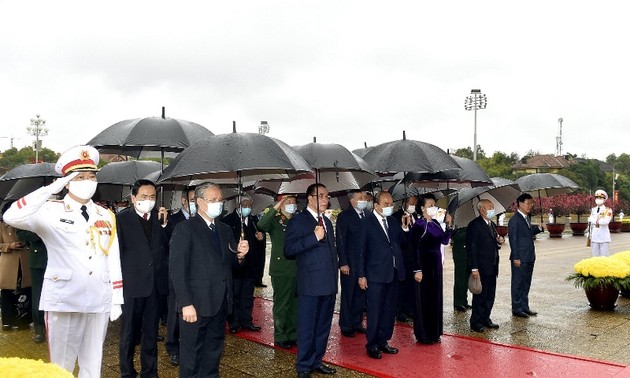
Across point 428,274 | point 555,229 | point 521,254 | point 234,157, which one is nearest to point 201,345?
point 234,157

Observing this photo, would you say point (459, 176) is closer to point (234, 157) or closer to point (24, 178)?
point (234, 157)

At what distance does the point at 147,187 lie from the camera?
511cm

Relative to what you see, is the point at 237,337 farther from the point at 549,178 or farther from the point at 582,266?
the point at 549,178

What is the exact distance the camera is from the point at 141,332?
510cm

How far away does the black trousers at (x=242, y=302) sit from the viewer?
722 centimetres

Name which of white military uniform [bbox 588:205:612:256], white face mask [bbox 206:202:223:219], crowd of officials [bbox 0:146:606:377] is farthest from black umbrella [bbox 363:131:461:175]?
white military uniform [bbox 588:205:612:256]

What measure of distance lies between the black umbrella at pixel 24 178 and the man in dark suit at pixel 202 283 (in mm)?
2787

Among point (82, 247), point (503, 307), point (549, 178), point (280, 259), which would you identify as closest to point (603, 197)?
point (549, 178)

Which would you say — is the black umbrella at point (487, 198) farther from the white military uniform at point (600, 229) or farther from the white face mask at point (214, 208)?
the white face mask at point (214, 208)

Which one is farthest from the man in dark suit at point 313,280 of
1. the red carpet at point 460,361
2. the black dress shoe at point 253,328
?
the black dress shoe at point 253,328

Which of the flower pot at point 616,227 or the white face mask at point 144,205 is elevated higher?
the white face mask at point 144,205

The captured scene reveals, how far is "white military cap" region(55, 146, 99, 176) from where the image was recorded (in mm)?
3736

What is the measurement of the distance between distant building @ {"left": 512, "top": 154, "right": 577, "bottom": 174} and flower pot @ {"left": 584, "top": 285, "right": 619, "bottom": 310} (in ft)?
236

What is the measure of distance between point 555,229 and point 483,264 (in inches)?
806
